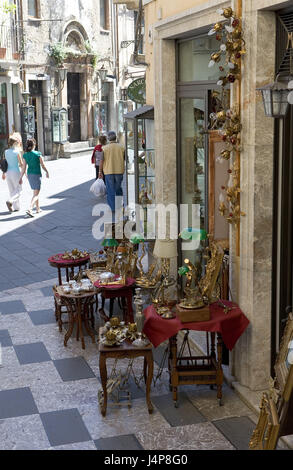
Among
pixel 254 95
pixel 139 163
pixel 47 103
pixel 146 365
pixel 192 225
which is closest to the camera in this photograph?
pixel 254 95

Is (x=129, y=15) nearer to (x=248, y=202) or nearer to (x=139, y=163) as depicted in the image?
(x=139, y=163)

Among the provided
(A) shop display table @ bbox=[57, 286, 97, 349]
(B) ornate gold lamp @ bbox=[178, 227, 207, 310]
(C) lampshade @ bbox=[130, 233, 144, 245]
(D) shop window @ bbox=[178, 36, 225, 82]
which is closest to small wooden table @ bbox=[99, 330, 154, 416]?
(B) ornate gold lamp @ bbox=[178, 227, 207, 310]

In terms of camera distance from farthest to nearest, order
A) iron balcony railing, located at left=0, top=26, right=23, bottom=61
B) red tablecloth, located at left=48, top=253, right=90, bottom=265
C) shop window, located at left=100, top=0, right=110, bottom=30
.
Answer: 1. shop window, located at left=100, top=0, right=110, bottom=30
2. iron balcony railing, located at left=0, top=26, right=23, bottom=61
3. red tablecloth, located at left=48, top=253, right=90, bottom=265

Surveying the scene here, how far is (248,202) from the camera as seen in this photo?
5.34 metres

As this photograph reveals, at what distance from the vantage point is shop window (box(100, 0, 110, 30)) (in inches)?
1079

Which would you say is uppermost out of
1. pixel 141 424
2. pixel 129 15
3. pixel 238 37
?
pixel 129 15

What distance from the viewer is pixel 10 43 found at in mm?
22219

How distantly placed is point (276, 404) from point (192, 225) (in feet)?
11.5

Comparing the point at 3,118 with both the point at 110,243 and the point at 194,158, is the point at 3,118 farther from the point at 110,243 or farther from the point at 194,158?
the point at 194,158

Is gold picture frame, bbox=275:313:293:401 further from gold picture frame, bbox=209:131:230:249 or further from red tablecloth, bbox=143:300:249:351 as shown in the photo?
gold picture frame, bbox=209:131:230:249

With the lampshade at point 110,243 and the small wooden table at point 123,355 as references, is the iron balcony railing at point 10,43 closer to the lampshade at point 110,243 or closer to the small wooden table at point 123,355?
the lampshade at point 110,243

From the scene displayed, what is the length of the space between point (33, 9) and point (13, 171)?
11.2 m

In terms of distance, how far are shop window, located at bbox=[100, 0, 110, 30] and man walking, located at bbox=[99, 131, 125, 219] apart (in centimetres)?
1629

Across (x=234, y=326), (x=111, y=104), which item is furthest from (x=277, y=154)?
(x=111, y=104)
